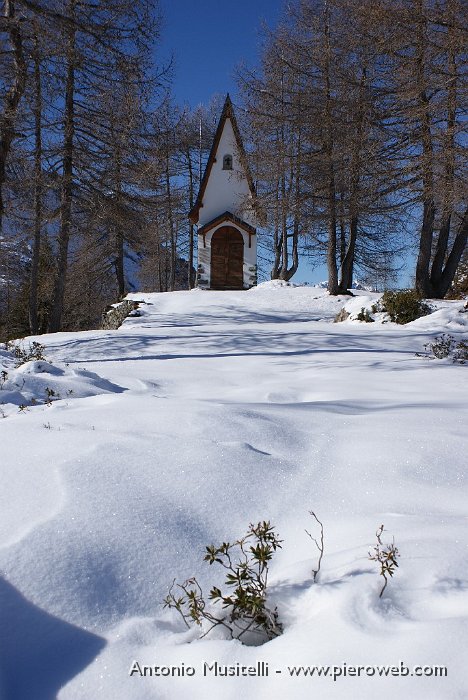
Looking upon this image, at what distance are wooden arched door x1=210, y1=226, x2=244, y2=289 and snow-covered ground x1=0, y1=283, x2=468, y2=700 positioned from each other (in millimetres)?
18012

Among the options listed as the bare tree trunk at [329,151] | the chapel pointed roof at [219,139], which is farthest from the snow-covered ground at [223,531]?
the chapel pointed roof at [219,139]

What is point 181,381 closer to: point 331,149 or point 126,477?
point 126,477

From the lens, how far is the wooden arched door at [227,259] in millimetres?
21547

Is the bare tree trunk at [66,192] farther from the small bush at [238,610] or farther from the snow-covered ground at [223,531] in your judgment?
the small bush at [238,610]

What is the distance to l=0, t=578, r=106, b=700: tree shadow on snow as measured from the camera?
1159 mm

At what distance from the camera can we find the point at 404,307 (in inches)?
392

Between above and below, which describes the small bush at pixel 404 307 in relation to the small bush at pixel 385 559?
above

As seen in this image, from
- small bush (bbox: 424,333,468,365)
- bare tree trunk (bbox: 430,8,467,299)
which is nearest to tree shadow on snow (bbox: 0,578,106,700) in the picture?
small bush (bbox: 424,333,468,365)

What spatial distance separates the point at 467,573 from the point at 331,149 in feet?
46.7

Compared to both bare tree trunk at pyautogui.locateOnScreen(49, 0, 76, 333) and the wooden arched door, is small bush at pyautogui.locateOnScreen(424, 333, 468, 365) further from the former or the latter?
the wooden arched door

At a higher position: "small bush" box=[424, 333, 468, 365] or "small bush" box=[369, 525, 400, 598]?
"small bush" box=[424, 333, 468, 365]

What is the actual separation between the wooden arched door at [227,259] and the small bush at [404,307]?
12.1 m

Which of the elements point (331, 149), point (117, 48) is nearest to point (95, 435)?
point (117, 48)

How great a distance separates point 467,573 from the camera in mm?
1376
